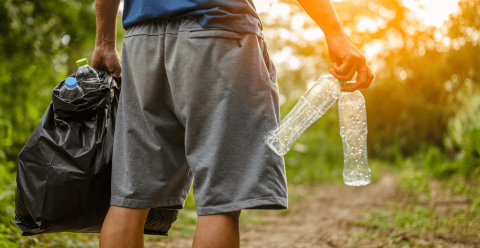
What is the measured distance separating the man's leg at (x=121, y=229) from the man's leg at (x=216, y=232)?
0.28 meters

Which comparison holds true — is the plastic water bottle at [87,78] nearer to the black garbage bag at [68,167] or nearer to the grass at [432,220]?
the black garbage bag at [68,167]

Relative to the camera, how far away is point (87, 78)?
5.30 feet

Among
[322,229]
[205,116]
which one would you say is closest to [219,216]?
[205,116]

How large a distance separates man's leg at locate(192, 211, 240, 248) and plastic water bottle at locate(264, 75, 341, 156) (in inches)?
11.9

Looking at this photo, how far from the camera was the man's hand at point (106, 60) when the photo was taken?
161 centimetres

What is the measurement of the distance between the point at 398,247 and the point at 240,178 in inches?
78.8

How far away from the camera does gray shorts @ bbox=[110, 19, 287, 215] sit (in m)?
1.17

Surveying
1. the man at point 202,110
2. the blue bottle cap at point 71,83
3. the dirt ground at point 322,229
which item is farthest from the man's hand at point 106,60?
the dirt ground at point 322,229

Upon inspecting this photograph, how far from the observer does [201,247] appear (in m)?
1.15

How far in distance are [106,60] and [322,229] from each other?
9.00 ft

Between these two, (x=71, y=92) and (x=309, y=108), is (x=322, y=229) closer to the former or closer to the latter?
(x=309, y=108)

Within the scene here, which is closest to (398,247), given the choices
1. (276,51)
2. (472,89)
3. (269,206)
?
(269,206)

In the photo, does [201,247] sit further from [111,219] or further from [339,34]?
[339,34]

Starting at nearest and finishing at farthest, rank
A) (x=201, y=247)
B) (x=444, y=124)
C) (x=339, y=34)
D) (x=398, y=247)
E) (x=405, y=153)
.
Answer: (x=201, y=247)
(x=339, y=34)
(x=398, y=247)
(x=444, y=124)
(x=405, y=153)
